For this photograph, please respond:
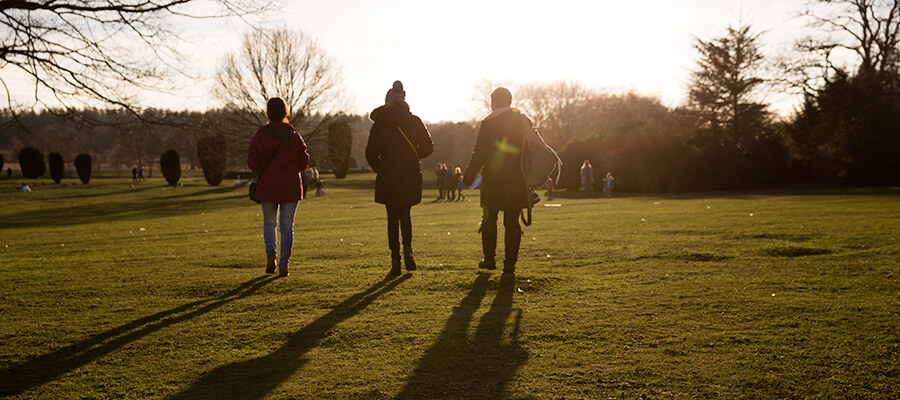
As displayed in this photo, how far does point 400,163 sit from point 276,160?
1.37 meters


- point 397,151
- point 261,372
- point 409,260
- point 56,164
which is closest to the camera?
point 261,372

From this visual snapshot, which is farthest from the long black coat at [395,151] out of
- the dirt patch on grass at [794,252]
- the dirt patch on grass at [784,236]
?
the dirt patch on grass at [784,236]

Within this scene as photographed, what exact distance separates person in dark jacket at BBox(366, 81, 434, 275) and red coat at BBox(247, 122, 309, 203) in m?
0.86

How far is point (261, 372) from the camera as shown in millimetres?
3770

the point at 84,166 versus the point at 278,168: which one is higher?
the point at 84,166

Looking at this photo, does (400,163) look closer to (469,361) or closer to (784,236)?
(469,361)

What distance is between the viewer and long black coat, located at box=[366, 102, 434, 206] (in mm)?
6898

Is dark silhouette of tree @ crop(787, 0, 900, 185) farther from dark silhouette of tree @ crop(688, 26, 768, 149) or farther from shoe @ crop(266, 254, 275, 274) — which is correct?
shoe @ crop(266, 254, 275, 274)

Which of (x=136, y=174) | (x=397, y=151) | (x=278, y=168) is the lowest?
(x=278, y=168)

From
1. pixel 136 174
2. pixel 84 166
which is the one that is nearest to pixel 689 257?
pixel 84 166

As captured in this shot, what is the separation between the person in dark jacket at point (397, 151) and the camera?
22.6 ft

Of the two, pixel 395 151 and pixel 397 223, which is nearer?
pixel 395 151

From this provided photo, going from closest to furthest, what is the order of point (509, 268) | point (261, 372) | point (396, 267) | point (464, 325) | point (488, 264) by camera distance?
1. point (261, 372)
2. point (464, 325)
3. point (509, 268)
4. point (396, 267)
5. point (488, 264)

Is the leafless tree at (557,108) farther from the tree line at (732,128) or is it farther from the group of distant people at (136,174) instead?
the group of distant people at (136,174)
